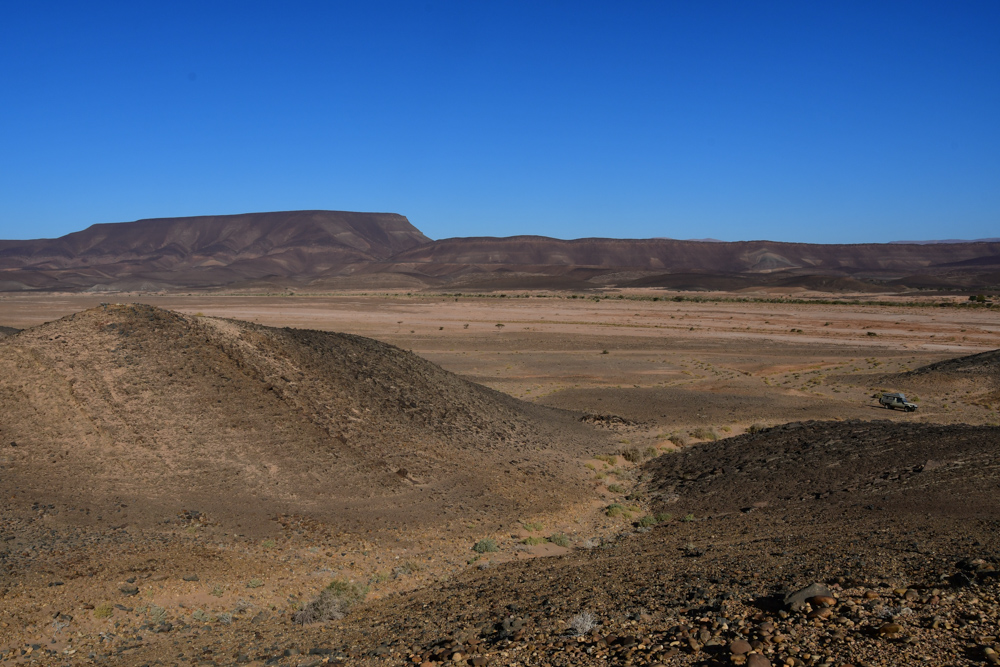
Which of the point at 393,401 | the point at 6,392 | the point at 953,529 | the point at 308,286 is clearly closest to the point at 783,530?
the point at 953,529

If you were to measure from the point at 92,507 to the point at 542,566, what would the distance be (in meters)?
6.37

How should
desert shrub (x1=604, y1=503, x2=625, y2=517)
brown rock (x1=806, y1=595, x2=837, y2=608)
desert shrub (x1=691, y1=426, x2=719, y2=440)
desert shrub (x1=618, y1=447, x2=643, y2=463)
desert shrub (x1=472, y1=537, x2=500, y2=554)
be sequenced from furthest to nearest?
1. desert shrub (x1=691, y1=426, x2=719, y2=440)
2. desert shrub (x1=618, y1=447, x2=643, y2=463)
3. desert shrub (x1=604, y1=503, x2=625, y2=517)
4. desert shrub (x1=472, y1=537, x2=500, y2=554)
5. brown rock (x1=806, y1=595, x2=837, y2=608)

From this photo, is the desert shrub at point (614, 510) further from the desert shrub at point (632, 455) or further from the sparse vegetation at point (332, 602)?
the sparse vegetation at point (332, 602)

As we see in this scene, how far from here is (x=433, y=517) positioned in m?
12.0

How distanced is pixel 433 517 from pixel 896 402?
60.5 feet

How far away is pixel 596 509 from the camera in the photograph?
13695mm

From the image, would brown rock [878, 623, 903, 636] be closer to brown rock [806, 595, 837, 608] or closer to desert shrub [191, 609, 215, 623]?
brown rock [806, 595, 837, 608]

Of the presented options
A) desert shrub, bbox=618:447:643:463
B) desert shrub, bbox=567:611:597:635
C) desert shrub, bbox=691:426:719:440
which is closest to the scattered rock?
desert shrub, bbox=567:611:597:635

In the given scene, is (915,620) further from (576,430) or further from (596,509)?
(576,430)

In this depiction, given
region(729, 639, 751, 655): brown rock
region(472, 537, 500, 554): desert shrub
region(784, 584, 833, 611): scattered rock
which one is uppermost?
region(784, 584, 833, 611): scattered rock

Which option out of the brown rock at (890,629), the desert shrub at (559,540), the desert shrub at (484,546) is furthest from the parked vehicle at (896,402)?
the brown rock at (890,629)

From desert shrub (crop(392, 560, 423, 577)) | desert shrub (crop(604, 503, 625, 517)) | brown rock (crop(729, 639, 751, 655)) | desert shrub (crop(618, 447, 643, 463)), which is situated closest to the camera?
brown rock (crop(729, 639, 751, 655))

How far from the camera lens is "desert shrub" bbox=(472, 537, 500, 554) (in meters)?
11.0

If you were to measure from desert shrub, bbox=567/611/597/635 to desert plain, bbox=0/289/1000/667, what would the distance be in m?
0.03
